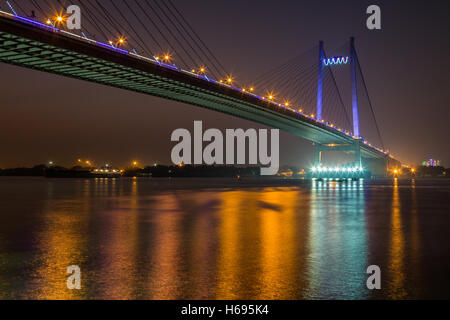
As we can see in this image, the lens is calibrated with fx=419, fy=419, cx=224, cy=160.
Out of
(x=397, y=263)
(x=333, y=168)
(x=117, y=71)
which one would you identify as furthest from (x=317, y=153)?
(x=397, y=263)

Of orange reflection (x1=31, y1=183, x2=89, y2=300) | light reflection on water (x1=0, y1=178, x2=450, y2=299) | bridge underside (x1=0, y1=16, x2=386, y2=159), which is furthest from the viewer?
bridge underside (x1=0, y1=16, x2=386, y2=159)

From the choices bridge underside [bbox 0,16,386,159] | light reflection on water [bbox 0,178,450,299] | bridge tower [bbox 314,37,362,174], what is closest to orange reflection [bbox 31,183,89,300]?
light reflection on water [bbox 0,178,450,299]

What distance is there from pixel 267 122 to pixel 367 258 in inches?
2426

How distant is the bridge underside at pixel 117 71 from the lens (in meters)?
31.2

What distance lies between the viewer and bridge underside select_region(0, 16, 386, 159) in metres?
31.2

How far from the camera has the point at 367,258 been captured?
728 cm

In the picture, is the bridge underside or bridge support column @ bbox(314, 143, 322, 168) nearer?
the bridge underside

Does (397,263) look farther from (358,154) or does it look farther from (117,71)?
(358,154)

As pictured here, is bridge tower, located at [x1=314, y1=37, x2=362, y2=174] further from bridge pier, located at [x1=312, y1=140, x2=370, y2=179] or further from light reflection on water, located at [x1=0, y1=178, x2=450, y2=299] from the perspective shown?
light reflection on water, located at [x1=0, y1=178, x2=450, y2=299]

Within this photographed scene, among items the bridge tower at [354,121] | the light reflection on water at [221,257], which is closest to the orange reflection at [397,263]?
the light reflection on water at [221,257]

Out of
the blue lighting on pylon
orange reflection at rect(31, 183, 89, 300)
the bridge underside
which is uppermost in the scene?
the blue lighting on pylon

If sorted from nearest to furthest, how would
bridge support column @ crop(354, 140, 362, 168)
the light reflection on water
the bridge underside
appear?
the light reflection on water < the bridge underside < bridge support column @ crop(354, 140, 362, 168)

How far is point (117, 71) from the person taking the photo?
40219mm

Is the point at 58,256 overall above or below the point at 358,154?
below
